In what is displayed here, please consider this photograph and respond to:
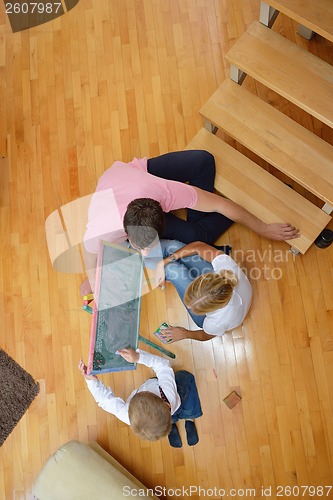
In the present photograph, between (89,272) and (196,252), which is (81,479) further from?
(196,252)

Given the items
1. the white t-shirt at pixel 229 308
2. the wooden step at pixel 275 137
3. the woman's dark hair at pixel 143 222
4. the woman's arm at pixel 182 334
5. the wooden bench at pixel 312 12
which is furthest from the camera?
the woman's arm at pixel 182 334

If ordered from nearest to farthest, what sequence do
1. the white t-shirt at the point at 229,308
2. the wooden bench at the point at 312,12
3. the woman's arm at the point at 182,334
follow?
the wooden bench at the point at 312,12
the white t-shirt at the point at 229,308
the woman's arm at the point at 182,334

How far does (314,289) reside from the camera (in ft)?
7.80

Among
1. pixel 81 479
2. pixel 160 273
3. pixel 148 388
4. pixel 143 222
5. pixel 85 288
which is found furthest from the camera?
pixel 85 288

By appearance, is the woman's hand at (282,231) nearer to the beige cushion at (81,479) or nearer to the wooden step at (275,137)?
the wooden step at (275,137)

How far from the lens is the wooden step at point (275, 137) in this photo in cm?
220

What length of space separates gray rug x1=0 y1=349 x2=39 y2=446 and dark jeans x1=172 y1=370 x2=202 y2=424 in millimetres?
782

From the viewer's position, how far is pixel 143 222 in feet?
6.14

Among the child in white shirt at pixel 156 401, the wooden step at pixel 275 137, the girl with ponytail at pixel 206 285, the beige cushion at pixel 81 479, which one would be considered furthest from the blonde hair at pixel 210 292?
the beige cushion at pixel 81 479

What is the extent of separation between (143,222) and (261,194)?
75 centimetres

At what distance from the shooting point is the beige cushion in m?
2.07

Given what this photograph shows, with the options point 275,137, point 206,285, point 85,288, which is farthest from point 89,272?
point 275,137

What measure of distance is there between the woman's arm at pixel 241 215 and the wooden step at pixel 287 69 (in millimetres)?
522

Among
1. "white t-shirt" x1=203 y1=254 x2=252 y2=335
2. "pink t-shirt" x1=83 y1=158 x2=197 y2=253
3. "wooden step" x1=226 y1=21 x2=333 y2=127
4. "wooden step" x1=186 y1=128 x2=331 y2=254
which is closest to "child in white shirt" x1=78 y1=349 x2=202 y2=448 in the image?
"white t-shirt" x1=203 y1=254 x2=252 y2=335
